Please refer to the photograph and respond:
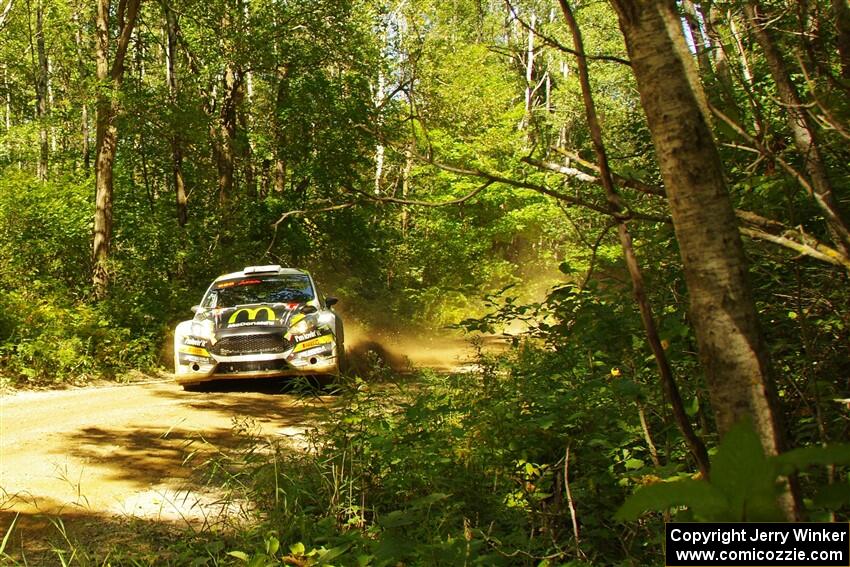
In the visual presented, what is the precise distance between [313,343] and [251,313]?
44.7 inches

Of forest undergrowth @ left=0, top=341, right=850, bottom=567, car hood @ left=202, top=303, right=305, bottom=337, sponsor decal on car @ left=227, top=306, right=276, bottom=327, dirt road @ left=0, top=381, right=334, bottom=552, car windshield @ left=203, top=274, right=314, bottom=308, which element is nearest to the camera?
forest undergrowth @ left=0, top=341, right=850, bottom=567

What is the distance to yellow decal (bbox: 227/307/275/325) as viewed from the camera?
10406 millimetres

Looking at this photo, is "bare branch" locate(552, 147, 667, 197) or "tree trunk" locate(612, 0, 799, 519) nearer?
"tree trunk" locate(612, 0, 799, 519)

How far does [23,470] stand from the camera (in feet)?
19.6

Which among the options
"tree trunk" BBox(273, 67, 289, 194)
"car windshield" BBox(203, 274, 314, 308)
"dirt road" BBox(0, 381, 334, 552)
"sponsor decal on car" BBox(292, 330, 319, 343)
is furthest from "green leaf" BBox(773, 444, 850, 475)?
"tree trunk" BBox(273, 67, 289, 194)

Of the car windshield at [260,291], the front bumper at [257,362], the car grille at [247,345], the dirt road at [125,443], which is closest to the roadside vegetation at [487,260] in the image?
the dirt road at [125,443]

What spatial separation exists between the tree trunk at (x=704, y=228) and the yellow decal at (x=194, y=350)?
9.38m

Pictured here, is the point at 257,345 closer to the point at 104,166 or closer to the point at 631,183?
the point at 104,166

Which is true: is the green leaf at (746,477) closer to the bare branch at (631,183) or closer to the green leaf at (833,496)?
the green leaf at (833,496)

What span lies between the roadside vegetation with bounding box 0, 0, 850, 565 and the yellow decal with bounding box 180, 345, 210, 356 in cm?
240

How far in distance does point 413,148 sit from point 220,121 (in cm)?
1988

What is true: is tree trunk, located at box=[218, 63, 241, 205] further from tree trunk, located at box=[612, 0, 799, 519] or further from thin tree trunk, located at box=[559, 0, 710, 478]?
tree trunk, located at box=[612, 0, 799, 519]

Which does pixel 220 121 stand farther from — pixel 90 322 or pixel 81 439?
pixel 81 439

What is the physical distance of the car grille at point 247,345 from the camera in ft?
33.2
